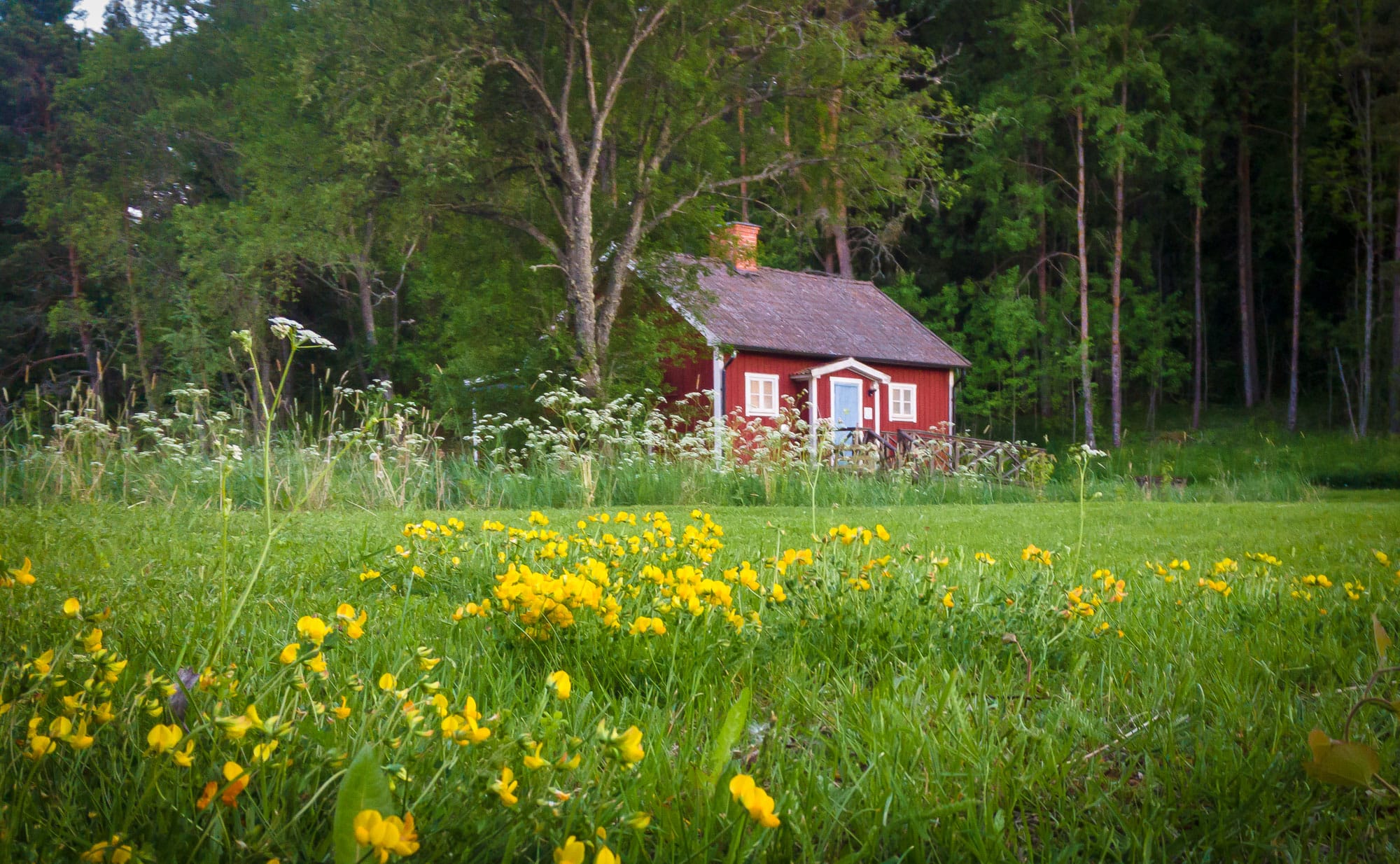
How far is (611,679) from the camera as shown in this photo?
215 centimetres

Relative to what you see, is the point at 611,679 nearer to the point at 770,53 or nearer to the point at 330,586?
the point at 330,586

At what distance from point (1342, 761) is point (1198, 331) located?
33.3m

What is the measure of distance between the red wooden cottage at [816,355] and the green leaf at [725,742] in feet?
54.4

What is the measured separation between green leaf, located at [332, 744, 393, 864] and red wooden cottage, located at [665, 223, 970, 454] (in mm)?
17121

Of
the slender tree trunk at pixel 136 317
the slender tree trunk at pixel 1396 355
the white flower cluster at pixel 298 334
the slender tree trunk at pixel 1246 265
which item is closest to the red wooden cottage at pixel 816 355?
the slender tree trunk at pixel 1246 265

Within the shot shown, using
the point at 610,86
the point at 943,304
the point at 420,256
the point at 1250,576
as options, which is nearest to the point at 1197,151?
the point at 943,304

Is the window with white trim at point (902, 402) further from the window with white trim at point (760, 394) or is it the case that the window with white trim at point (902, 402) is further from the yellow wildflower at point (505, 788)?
the yellow wildflower at point (505, 788)

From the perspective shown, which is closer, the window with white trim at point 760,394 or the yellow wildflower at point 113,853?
the yellow wildflower at point 113,853

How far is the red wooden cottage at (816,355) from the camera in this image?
21.2 m

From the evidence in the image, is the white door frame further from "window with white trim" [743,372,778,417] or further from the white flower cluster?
the white flower cluster

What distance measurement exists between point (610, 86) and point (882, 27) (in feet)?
16.0

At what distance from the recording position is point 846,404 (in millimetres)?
23328

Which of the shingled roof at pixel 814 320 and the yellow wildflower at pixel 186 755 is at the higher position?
the shingled roof at pixel 814 320

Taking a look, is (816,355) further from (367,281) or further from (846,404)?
(367,281)
